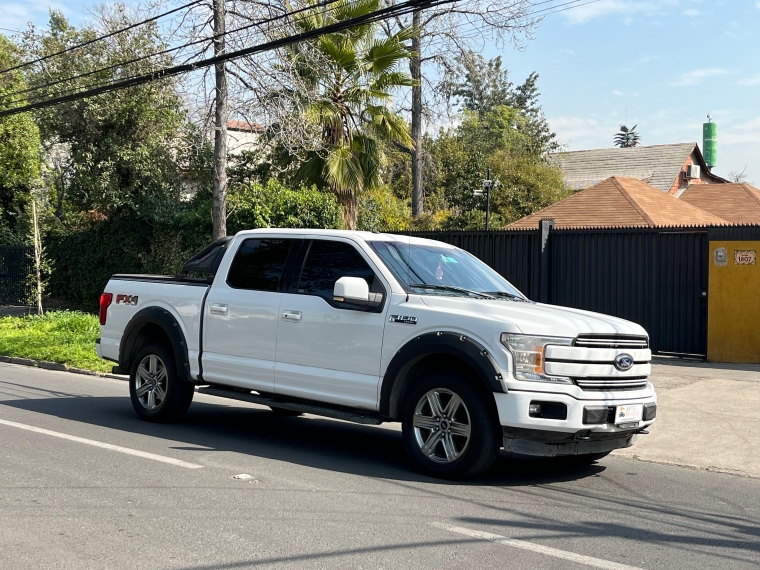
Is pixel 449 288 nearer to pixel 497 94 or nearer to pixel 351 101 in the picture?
pixel 351 101

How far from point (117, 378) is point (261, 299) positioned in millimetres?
6324

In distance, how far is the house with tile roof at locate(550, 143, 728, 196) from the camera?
48438mm

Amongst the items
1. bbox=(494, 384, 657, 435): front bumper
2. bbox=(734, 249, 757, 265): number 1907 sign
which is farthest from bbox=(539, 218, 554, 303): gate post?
bbox=(494, 384, 657, 435): front bumper

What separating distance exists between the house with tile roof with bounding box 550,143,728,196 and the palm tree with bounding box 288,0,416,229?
29.1m

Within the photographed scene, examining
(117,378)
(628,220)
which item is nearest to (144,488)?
(117,378)

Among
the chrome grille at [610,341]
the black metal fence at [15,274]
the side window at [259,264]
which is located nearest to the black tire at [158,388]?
the side window at [259,264]

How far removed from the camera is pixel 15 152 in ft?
94.9

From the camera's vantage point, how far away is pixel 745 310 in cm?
1370

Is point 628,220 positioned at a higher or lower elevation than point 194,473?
higher

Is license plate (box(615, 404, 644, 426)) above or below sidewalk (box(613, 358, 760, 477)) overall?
above

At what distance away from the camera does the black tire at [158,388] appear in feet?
29.6

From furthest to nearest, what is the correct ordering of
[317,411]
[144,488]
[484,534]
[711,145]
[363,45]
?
1. [711,145]
2. [363,45]
3. [317,411]
4. [144,488]
5. [484,534]

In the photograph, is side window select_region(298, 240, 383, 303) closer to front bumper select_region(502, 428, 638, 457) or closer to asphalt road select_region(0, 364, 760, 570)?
asphalt road select_region(0, 364, 760, 570)

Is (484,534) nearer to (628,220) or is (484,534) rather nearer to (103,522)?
(103,522)
